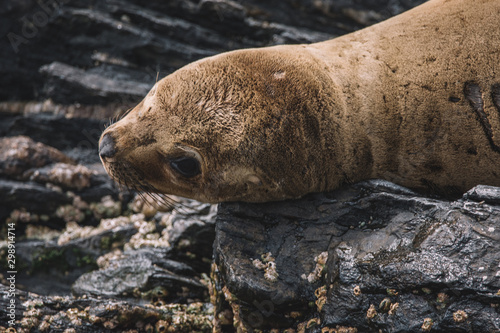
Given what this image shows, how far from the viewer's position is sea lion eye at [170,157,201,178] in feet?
11.8

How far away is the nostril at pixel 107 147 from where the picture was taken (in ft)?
12.0

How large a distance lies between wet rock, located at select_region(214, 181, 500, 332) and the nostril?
3.42 ft

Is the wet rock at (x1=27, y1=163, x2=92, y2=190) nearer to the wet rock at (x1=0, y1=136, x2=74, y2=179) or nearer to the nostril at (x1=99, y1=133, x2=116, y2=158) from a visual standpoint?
the wet rock at (x1=0, y1=136, x2=74, y2=179)

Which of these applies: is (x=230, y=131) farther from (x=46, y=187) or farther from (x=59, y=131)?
(x=59, y=131)

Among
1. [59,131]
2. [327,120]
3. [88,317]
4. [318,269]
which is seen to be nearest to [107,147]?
[88,317]

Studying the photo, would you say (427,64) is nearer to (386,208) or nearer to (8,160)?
(386,208)

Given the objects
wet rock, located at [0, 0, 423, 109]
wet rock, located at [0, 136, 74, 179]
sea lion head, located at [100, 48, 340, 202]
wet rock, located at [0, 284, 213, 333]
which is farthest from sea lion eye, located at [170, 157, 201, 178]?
wet rock, located at [0, 0, 423, 109]

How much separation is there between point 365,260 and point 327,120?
1.11 metres

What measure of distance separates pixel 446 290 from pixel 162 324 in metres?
2.31

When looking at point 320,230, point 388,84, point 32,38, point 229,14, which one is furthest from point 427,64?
point 32,38

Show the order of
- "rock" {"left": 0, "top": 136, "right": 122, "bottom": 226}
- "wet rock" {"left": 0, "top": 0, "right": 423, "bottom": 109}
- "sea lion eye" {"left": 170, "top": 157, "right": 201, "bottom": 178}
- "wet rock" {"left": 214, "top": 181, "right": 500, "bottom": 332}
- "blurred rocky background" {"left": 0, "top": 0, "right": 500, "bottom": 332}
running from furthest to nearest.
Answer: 1. "wet rock" {"left": 0, "top": 0, "right": 423, "bottom": 109}
2. "rock" {"left": 0, "top": 136, "right": 122, "bottom": 226}
3. "sea lion eye" {"left": 170, "top": 157, "right": 201, "bottom": 178}
4. "blurred rocky background" {"left": 0, "top": 0, "right": 500, "bottom": 332}
5. "wet rock" {"left": 214, "top": 181, "right": 500, "bottom": 332}

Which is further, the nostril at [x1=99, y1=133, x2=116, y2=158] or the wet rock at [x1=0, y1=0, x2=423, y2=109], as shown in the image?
the wet rock at [x1=0, y1=0, x2=423, y2=109]

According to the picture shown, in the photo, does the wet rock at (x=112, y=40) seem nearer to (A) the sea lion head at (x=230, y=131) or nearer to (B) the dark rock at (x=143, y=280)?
(B) the dark rock at (x=143, y=280)

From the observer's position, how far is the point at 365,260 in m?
3.14
